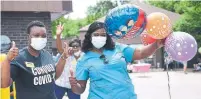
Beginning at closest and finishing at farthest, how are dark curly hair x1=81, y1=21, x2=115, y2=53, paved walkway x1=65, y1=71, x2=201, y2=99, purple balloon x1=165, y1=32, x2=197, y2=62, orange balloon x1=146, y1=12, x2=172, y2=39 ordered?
dark curly hair x1=81, y1=21, x2=115, y2=53 < orange balloon x1=146, y1=12, x2=172, y2=39 < purple balloon x1=165, y1=32, x2=197, y2=62 < paved walkway x1=65, y1=71, x2=201, y2=99

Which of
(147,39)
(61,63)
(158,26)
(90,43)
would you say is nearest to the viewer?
(90,43)

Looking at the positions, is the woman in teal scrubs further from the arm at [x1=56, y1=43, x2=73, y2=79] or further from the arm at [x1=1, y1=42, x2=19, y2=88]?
the arm at [x1=1, y1=42, x2=19, y2=88]

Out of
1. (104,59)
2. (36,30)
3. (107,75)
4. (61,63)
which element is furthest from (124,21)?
(36,30)

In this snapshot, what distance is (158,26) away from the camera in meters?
3.79

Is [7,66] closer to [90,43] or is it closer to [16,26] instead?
[90,43]

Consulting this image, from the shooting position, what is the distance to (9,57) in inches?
115

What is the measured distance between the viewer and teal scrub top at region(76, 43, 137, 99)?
126 inches

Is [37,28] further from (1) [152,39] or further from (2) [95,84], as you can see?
(1) [152,39]

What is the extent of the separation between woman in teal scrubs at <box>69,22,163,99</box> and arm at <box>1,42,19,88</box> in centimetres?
59

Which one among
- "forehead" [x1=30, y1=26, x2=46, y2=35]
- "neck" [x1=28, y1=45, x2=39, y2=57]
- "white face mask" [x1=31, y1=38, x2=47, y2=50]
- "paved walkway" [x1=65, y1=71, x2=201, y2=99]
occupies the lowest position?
"paved walkway" [x1=65, y1=71, x2=201, y2=99]

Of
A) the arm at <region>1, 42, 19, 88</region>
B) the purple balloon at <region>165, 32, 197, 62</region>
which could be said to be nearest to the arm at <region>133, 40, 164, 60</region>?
the purple balloon at <region>165, 32, 197, 62</region>

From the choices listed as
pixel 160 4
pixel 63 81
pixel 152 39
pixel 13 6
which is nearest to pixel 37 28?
pixel 152 39

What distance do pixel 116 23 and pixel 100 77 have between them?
22.3 inches

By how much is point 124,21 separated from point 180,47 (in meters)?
0.80
